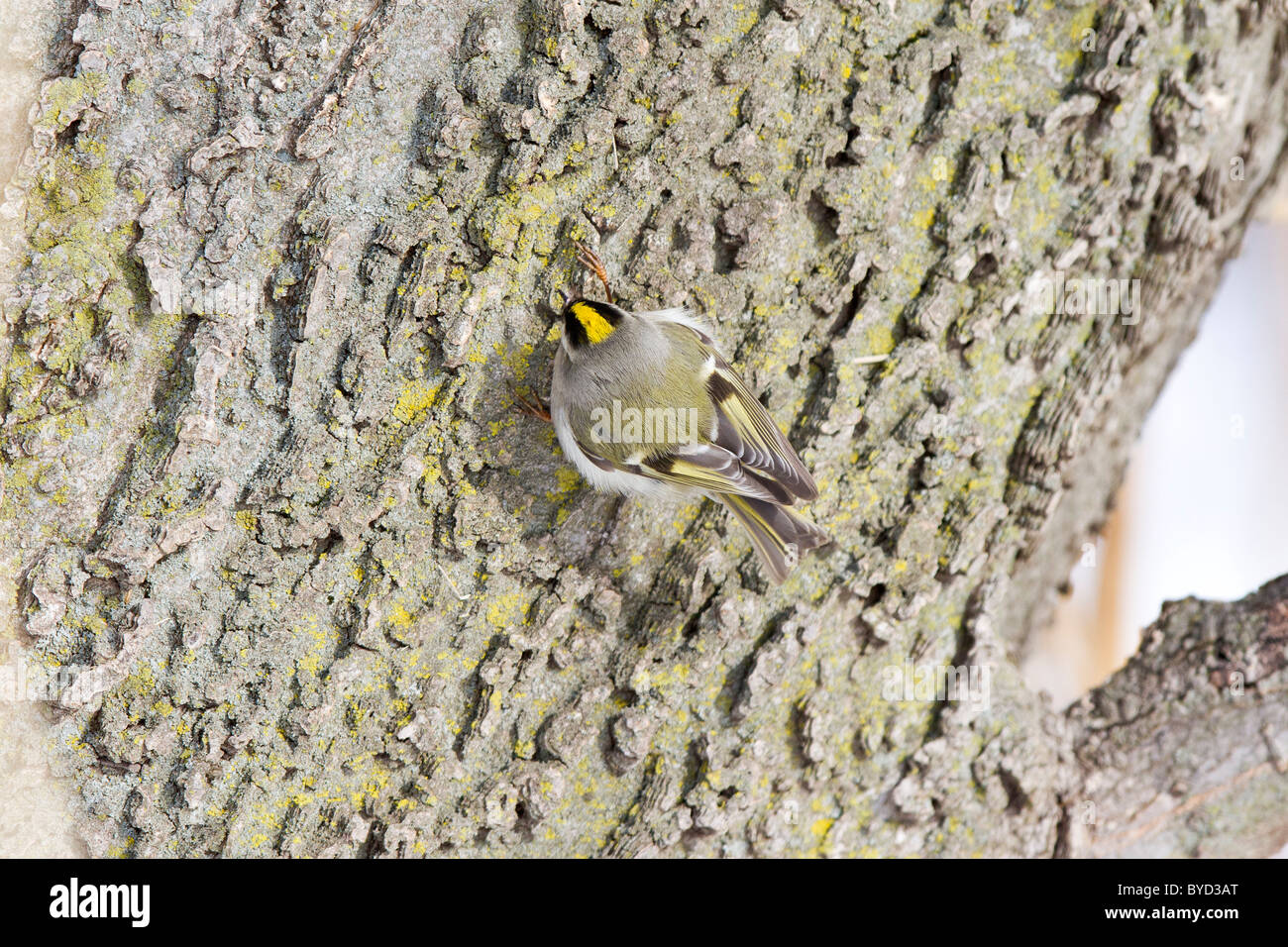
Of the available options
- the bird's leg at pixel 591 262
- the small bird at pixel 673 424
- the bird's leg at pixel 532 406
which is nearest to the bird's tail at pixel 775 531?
the small bird at pixel 673 424

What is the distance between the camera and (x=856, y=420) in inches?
83.8

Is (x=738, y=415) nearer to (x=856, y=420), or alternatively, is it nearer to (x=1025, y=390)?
(x=856, y=420)

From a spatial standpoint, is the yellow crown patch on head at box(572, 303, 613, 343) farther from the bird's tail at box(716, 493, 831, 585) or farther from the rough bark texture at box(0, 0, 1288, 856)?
the bird's tail at box(716, 493, 831, 585)

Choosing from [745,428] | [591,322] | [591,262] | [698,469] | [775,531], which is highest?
[591,262]

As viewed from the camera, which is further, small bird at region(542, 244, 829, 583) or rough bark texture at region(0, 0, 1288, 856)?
small bird at region(542, 244, 829, 583)

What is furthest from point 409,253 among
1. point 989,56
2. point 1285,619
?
point 1285,619

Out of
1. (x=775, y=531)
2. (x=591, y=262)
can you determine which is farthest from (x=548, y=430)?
(x=775, y=531)

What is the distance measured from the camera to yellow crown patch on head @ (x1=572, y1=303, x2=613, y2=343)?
1879 mm

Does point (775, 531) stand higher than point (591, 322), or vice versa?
point (591, 322)

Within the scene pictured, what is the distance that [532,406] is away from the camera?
198 cm

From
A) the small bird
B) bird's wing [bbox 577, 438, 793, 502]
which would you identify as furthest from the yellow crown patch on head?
bird's wing [bbox 577, 438, 793, 502]

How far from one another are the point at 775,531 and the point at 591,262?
0.75m

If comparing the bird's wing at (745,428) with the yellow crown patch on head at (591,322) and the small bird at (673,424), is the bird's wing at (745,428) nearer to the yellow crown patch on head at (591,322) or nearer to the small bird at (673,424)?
the small bird at (673,424)

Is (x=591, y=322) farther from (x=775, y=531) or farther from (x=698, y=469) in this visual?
(x=775, y=531)
